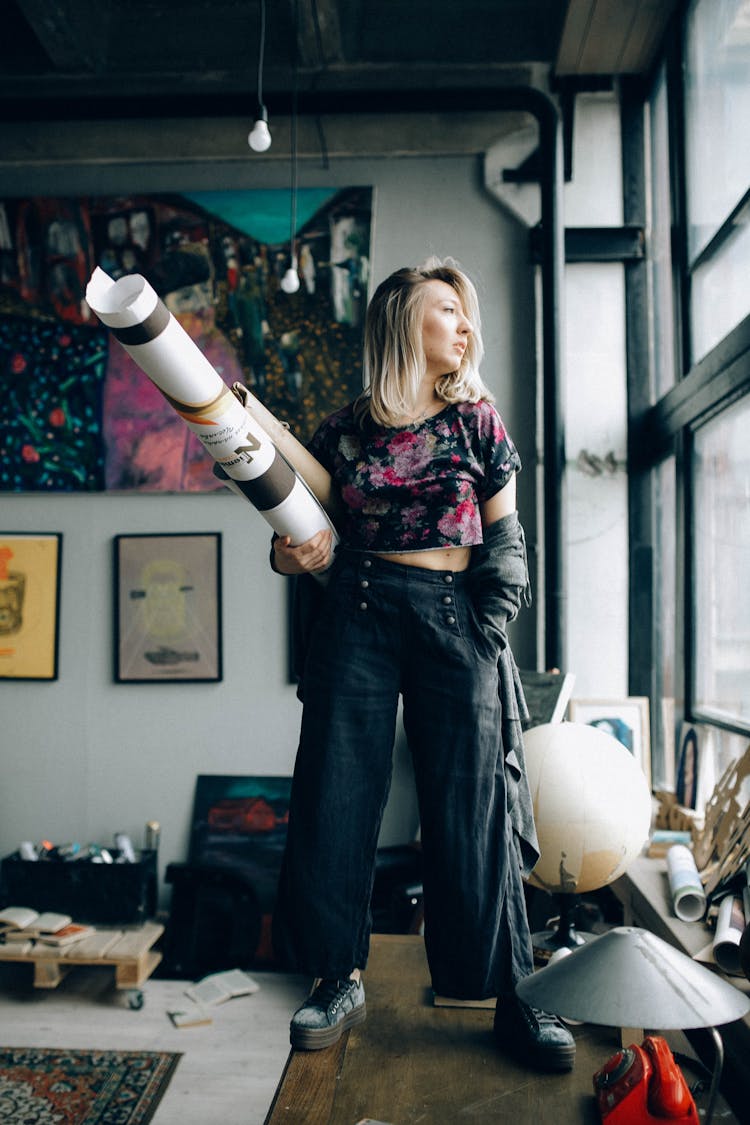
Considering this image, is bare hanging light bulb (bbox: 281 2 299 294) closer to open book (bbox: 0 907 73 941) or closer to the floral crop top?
the floral crop top

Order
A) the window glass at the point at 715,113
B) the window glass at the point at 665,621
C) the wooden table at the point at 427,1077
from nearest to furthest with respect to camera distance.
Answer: the wooden table at the point at 427,1077
the window glass at the point at 715,113
the window glass at the point at 665,621

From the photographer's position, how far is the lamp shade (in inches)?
43.7

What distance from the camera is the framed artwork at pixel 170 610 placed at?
407 cm

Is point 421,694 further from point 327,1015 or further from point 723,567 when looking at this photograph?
point 723,567

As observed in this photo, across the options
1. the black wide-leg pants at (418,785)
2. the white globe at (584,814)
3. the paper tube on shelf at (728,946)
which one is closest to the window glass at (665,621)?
the white globe at (584,814)

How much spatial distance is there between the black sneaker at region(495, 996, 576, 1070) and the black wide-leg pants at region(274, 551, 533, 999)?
6 centimetres

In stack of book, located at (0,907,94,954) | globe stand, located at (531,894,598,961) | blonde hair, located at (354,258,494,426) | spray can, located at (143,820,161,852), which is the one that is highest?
blonde hair, located at (354,258,494,426)

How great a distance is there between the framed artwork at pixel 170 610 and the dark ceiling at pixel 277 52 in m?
1.77

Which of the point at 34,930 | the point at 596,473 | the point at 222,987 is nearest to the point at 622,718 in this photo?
the point at 596,473

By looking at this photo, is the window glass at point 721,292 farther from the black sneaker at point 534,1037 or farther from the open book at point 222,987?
the open book at point 222,987

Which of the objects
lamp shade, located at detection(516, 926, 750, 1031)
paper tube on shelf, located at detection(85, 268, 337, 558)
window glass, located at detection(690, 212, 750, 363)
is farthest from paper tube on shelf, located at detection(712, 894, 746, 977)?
window glass, located at detection(690, 212, 750, 363)

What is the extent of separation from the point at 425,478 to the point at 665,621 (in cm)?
215

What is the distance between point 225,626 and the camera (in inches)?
161

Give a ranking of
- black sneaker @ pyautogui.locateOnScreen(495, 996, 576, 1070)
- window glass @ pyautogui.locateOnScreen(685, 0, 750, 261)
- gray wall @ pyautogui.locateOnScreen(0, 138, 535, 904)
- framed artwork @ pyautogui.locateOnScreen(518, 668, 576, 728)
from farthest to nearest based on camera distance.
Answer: gray wall @ pyautogui.locateOnScreen(0, 138, 535, 904) → framed artwork @ pyautogui.locateOnScreen(518, 668, 576, 728) → window glass @ pyautogui.locateOnScreen(685, 0, 750, 261) → black sneaker @ pyautogui.locateOnScreen(495, 996, 576, 1070)
